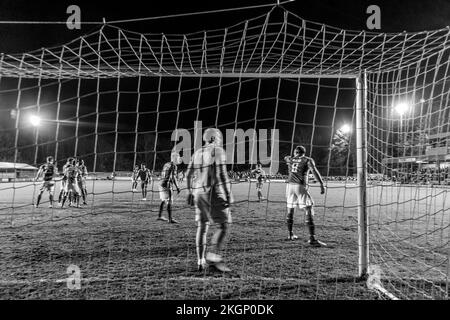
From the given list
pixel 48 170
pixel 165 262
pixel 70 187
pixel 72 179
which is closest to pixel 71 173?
pixel 72 179

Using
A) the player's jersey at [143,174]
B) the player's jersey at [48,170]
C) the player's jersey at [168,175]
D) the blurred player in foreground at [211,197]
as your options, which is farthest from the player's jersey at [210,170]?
the player's jersey at [143,174]

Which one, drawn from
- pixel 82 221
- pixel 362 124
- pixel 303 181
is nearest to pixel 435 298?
pixel 362 124

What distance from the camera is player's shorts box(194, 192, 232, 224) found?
4.15 m

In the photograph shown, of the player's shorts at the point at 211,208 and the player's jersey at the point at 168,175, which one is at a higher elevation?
the player's jersey at the point at 168,175

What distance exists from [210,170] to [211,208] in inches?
19.6

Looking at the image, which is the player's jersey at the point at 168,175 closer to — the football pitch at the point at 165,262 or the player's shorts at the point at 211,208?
the football pitch at the point at 165,262

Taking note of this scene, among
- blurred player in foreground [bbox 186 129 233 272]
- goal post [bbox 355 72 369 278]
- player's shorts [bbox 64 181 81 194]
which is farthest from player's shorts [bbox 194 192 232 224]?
player's shorts [bbox 64 181 81 194]

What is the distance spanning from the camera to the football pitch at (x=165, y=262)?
349 centimetres

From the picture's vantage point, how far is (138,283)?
3723 mm

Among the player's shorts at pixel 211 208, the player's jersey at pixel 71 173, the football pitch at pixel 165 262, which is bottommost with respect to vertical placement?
the football pitch at pixel 165 262

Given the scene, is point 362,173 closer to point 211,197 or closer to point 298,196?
point 211,197

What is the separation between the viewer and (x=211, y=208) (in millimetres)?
4191

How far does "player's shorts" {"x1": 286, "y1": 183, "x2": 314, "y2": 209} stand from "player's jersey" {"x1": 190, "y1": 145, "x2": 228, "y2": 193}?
2091mm

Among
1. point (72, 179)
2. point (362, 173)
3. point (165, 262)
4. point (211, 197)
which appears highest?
point (362, 173)
